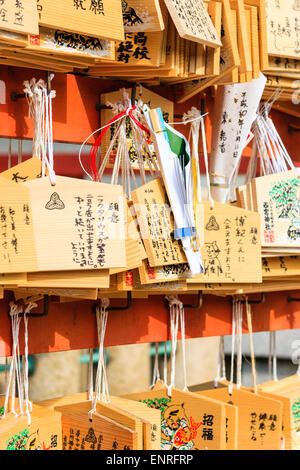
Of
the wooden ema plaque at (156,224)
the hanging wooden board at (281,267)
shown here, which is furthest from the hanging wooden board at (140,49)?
the hanging wooden board at (281,267)

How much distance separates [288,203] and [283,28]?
0.44 metres

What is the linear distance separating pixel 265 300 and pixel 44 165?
0.94m

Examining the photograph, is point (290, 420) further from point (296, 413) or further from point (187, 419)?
point (187, 419)

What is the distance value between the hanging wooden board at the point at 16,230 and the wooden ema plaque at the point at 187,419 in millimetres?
625

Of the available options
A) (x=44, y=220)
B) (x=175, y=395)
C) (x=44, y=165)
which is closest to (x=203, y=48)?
(x=44, y=165)

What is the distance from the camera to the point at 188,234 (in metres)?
1.45

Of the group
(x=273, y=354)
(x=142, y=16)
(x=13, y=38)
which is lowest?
(x=273, y=354)

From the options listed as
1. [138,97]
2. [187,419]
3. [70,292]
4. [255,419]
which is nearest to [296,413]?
[255,419]

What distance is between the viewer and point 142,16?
1424 millimetres

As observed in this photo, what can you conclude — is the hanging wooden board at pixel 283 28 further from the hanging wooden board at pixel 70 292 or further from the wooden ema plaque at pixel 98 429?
the wooden ema plaque at pixel 98 429

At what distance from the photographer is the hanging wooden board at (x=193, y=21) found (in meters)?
1.38

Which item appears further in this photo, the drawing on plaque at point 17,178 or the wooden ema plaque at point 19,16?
the drawing on plaque at point 17,178

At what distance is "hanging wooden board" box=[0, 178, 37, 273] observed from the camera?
1215 mm

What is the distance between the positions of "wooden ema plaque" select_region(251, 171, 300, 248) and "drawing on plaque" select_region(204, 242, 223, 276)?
0.50ft
